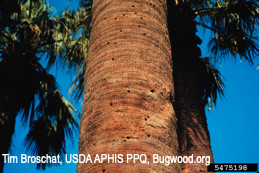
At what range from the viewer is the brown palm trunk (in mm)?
1001

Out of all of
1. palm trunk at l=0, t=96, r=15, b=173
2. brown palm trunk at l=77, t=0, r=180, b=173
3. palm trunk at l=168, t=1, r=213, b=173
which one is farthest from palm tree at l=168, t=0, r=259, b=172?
palm trunk at l=0, t=96, r=15, b=173

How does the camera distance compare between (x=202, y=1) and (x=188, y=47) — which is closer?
(x=188, y=47)

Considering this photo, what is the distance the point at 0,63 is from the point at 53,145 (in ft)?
7.52

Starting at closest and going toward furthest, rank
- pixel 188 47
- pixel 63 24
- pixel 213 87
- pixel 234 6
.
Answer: pixel 188 47, pixel 234 6, pixel 213 87, pixel 63 24

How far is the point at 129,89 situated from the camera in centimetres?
113

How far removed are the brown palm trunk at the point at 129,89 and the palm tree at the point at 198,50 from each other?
6.26 feet

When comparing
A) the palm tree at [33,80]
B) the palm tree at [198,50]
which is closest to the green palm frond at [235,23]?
the palm tree at [198,50]

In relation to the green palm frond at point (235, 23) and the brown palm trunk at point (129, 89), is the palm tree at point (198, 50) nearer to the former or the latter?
the green palm frond at point (235, 23)

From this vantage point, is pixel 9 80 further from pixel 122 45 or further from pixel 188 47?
pixel 122 45

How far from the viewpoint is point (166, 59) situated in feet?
4.40

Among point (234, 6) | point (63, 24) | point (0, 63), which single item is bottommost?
point (0, 63)

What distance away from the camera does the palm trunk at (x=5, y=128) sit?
485 cm

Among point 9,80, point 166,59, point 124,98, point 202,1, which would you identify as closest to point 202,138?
point 166,59

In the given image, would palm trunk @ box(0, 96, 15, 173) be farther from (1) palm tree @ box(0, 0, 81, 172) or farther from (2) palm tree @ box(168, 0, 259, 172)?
(2) palm tree @ box(168, 0, 259, 172)
